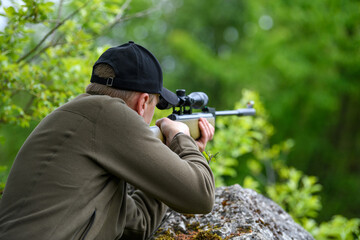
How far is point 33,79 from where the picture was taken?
10.8 feet

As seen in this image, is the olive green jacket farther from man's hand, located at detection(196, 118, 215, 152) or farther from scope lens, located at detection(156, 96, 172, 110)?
man's hand, located at detection(196, 118, 215, 152)

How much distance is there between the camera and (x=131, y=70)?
1.96 meters

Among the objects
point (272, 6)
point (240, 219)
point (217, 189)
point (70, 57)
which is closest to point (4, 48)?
point (70, 57)

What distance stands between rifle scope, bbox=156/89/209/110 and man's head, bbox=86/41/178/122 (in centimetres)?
24

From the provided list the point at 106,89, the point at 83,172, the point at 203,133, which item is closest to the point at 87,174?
the point at 83,172

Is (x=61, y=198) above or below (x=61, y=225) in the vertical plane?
above

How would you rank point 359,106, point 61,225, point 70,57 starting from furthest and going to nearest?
point 359,106
point 70,57
point 61,225

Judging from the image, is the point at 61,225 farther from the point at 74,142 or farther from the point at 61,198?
the point at 74,142

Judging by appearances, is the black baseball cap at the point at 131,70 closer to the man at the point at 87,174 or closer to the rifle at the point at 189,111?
the man at the point at 87,174

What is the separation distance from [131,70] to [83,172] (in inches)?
24.2

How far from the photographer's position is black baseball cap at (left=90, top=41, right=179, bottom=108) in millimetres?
1944

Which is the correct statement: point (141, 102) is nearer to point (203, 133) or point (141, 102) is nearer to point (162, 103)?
point (162, 103)

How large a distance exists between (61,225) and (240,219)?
53.2 inches

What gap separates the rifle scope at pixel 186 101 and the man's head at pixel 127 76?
0.24 meters
